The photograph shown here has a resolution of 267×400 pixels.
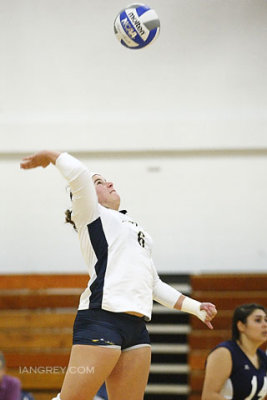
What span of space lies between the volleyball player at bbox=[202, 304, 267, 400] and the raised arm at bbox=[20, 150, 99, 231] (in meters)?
1.66

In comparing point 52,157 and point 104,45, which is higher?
point 104,45

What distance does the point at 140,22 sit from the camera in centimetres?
493

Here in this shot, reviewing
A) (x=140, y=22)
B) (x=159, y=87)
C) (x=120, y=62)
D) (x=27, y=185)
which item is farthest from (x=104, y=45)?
(x=140, y=22)

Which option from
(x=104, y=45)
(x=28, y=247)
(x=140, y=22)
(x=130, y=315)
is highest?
(x=104, y=45)

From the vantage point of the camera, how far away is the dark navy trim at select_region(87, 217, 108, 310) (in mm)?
2893

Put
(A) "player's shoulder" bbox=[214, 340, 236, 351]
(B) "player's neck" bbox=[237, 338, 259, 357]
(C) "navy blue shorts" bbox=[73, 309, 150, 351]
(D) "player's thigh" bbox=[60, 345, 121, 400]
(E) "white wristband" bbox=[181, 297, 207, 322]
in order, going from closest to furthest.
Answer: (D) "player's thigh" bbox=[60, 345, 121, 400], (C) "navy blue shorts" bbox=[73, 309, 150, 351], (E) "white wristband" bbox=[181, 297, 207, 322], (A) "player's shoulder" bbox=[214, 340, 236, 351], (B) "player's neck" bbox=[237, 338, 259, 357]

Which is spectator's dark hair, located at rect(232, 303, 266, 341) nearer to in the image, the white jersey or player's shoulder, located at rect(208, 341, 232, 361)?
player's shoulder, located at rect(208, 341, 232, 361)

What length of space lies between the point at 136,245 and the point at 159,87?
455 cm

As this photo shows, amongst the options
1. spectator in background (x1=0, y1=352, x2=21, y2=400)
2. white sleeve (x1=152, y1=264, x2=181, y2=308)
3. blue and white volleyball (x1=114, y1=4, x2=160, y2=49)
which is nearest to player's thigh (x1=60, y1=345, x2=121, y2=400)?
white sleeve (x1=152, y1=264, x2=181, y2=308)

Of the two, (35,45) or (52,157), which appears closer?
(52,157)

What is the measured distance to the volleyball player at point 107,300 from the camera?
277 cm

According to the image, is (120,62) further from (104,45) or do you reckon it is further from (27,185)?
(27,185)

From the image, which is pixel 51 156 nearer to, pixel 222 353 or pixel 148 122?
pixel 222 353

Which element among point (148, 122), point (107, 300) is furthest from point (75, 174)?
point (148, 122)
